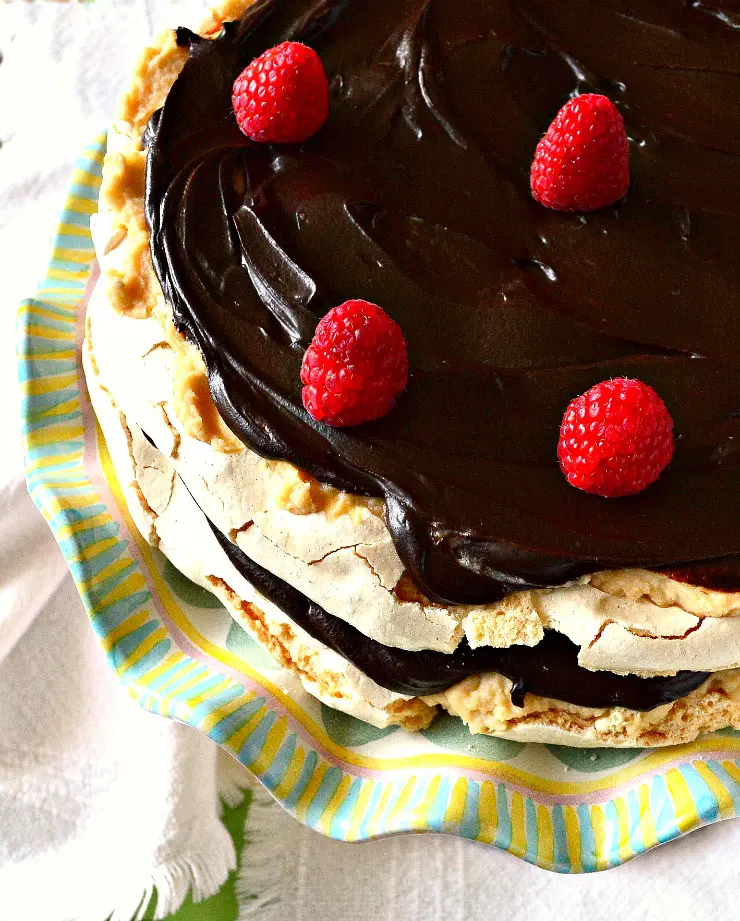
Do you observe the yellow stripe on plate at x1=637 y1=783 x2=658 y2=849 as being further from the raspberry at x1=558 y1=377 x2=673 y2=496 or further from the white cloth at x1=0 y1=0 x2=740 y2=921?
the raspberry at x1=558 y1=377 x2=673 y2=496

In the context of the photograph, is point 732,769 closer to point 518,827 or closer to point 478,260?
point 518,827

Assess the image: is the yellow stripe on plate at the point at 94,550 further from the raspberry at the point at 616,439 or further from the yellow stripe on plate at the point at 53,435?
the raspberry at the point at 616,439

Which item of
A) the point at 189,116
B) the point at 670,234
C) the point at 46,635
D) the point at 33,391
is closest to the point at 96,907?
the point at 46,635

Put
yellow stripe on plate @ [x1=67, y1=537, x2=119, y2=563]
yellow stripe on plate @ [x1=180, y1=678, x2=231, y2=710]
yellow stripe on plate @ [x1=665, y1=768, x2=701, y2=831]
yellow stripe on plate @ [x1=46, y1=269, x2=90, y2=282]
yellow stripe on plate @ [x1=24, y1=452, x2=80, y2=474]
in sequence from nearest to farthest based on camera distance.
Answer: yellow stripe on plate @ [x1=665, y1=768, x2=701, y2=831] → yellow stripe on plate @ [x1=180, y1=678, x2=231, y2=710] → yellow stripe on plate @ [x1=67, y1=537, x2=119, y2=563] → yellow stripe on plate @ [x1=24, y1=452, x2=80, y2=474] → yellow stripe on plate @ [x1=46, y1=269, x2=90, y2=282]

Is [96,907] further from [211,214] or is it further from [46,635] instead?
[211,214]

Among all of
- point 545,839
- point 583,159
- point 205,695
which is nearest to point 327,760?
point 205,695

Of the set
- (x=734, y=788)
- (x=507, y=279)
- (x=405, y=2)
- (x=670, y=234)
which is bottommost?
(x=734, y=788)

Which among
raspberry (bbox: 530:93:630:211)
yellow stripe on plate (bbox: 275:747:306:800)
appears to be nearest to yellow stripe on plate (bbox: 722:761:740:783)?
yellow stripe on plate (bbox: 275:747:306:800)
